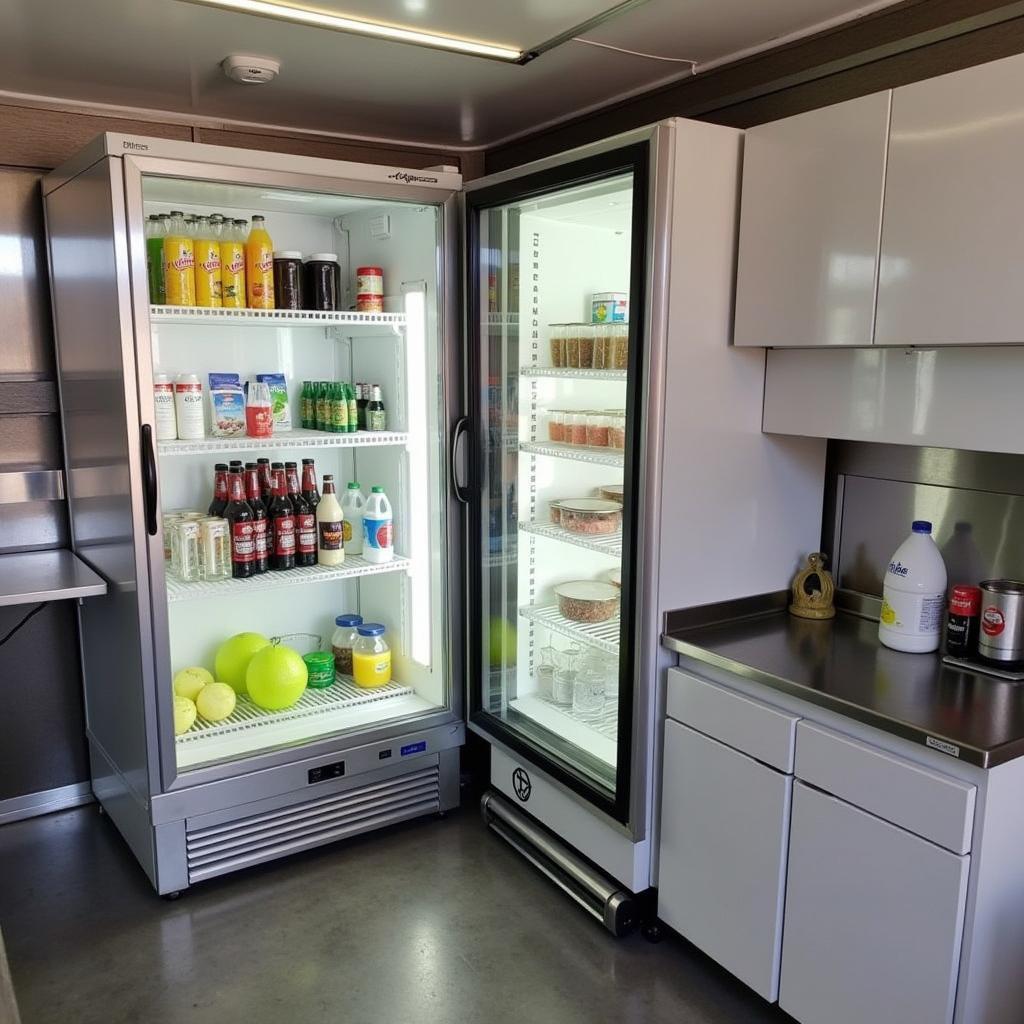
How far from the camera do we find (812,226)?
201 cm

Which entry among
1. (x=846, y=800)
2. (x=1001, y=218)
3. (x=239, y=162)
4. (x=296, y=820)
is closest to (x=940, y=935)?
(x=846, y=800)

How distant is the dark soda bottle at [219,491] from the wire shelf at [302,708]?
651 millimetres

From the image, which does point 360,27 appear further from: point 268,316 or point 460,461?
point 460,461

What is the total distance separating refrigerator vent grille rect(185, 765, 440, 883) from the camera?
2613 mm

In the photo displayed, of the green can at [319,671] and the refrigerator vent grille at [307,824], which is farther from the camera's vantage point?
the green can at [319,671]

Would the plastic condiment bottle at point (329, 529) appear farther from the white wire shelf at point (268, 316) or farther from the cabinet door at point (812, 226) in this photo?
the cabinet door at point (812, 226)

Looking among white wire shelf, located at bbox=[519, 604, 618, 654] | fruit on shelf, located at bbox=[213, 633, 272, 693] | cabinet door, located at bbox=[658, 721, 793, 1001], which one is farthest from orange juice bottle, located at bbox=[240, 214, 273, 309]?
cabinet door, located at bbox=[658, 721, 793, 1001]

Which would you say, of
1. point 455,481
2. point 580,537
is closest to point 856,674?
point 580,537

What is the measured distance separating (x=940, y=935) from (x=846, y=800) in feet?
0.92

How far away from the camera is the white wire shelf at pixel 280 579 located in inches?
102

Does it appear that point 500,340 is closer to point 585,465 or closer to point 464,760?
point 585,465

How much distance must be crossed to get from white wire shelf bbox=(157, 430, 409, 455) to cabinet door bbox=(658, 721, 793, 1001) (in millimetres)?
1255

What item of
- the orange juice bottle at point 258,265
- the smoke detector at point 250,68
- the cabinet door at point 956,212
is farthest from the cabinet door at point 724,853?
the smoke detector at point 250,68

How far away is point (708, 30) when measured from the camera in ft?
7.33
